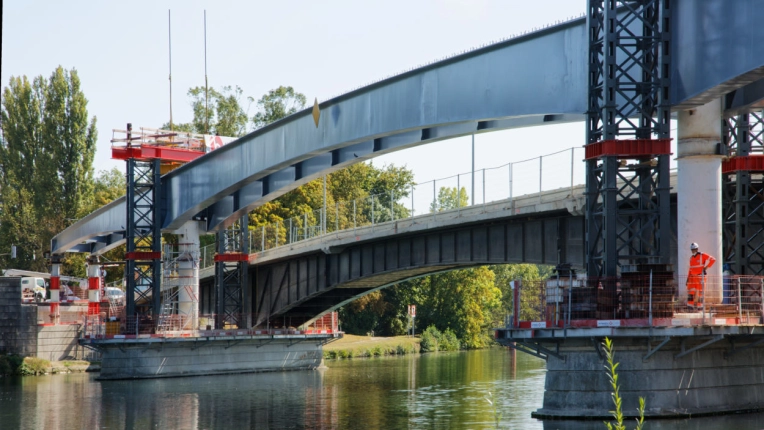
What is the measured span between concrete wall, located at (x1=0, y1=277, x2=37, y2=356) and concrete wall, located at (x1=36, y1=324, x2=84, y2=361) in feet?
1.57

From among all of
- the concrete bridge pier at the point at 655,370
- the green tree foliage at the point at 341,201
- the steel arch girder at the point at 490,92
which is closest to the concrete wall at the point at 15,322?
the steel arch girder at the point at 490,92

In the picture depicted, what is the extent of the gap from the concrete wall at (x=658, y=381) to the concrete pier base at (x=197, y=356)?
28.6 meters

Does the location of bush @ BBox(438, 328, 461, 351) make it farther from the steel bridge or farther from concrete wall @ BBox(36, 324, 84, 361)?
the steel bridge

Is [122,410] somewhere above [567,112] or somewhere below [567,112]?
below

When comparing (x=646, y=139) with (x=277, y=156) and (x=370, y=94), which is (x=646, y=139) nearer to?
(x=370, y=94)

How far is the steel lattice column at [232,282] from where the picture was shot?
5400 centimetres

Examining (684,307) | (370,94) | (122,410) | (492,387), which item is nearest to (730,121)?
(684,307)

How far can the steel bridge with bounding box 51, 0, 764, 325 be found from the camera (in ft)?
76.0

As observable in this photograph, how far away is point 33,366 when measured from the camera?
53000mm

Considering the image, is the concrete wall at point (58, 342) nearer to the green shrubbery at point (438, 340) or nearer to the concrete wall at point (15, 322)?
the concrete wall at point (15, 322)

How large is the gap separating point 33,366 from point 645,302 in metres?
40.0

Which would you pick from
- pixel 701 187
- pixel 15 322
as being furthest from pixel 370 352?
pixel 701 187

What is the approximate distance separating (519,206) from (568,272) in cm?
1099

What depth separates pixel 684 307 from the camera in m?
23.3
